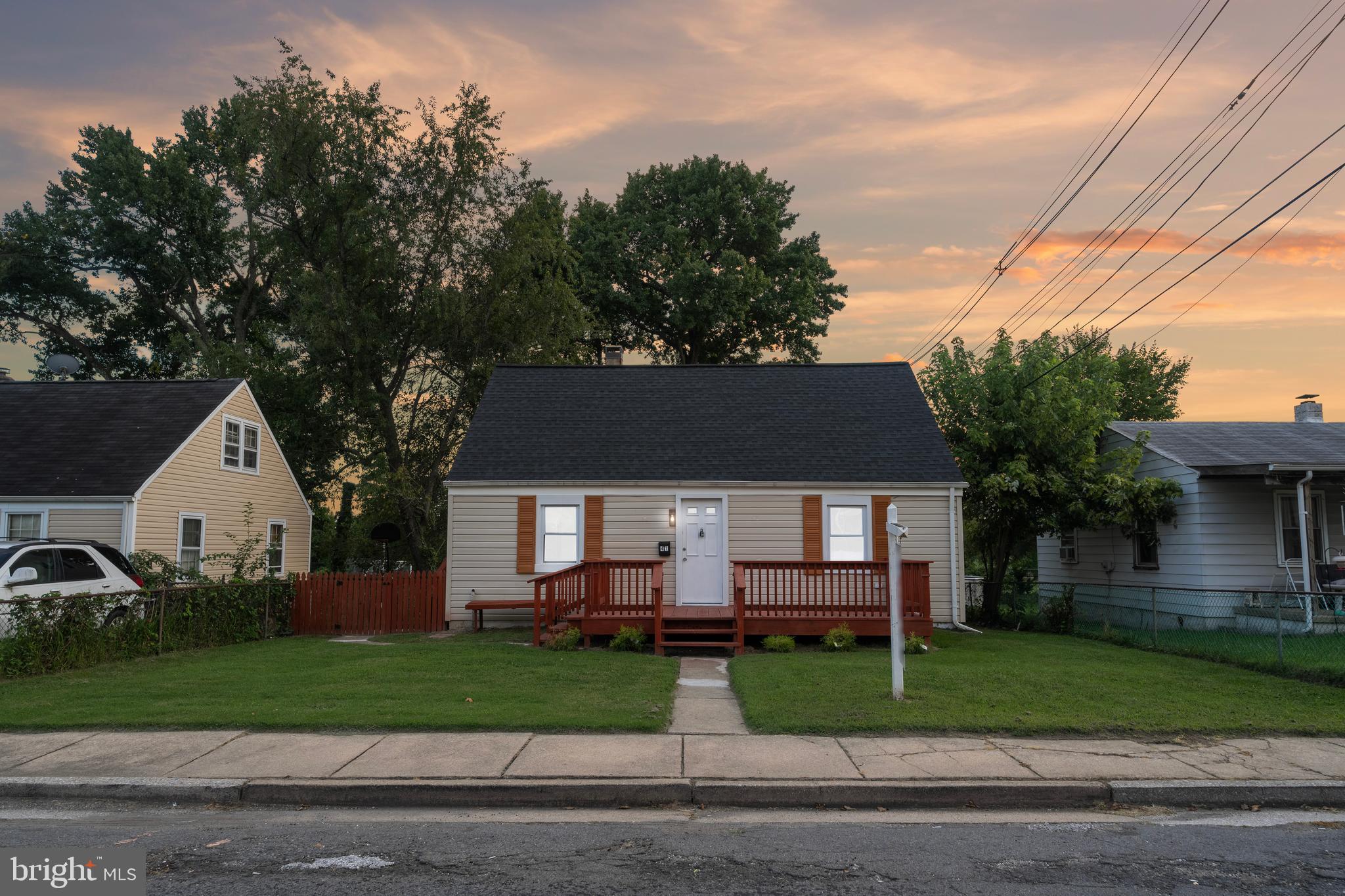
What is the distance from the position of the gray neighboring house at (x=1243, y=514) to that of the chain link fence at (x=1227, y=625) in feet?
1.79

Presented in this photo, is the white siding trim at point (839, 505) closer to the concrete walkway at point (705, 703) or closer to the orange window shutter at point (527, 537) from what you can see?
the concrete walkway at point (705, 703)

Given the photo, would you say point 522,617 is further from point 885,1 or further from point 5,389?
point 5,389

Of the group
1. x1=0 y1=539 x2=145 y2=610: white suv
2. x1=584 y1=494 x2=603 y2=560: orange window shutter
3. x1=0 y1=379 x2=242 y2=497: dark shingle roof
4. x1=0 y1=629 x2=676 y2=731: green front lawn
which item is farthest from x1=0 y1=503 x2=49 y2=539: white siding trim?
x1=584 y1=494 x2=603 y2=560: orange window shutter

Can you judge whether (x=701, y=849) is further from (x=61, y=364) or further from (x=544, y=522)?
(x=61, y=364)

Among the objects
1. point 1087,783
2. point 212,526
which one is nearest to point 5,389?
point 212,526

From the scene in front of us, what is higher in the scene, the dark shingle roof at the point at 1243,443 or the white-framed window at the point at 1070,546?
the dark shingle roof at the point at 1243,443

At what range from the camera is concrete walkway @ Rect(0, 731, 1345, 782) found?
682 cm

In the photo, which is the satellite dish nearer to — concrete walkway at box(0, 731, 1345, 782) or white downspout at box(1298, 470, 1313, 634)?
concrete walkway at box(0, 731, 1345, 782)

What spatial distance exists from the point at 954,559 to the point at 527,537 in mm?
8637

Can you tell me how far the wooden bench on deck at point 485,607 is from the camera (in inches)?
683

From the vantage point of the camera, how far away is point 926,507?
1795 cm

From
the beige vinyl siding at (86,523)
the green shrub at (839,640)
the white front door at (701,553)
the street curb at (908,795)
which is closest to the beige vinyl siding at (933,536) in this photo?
the white front door at (701,553)

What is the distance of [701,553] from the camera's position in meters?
18.0

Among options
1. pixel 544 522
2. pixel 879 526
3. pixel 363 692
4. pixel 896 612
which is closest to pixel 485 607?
pixel 544 522
